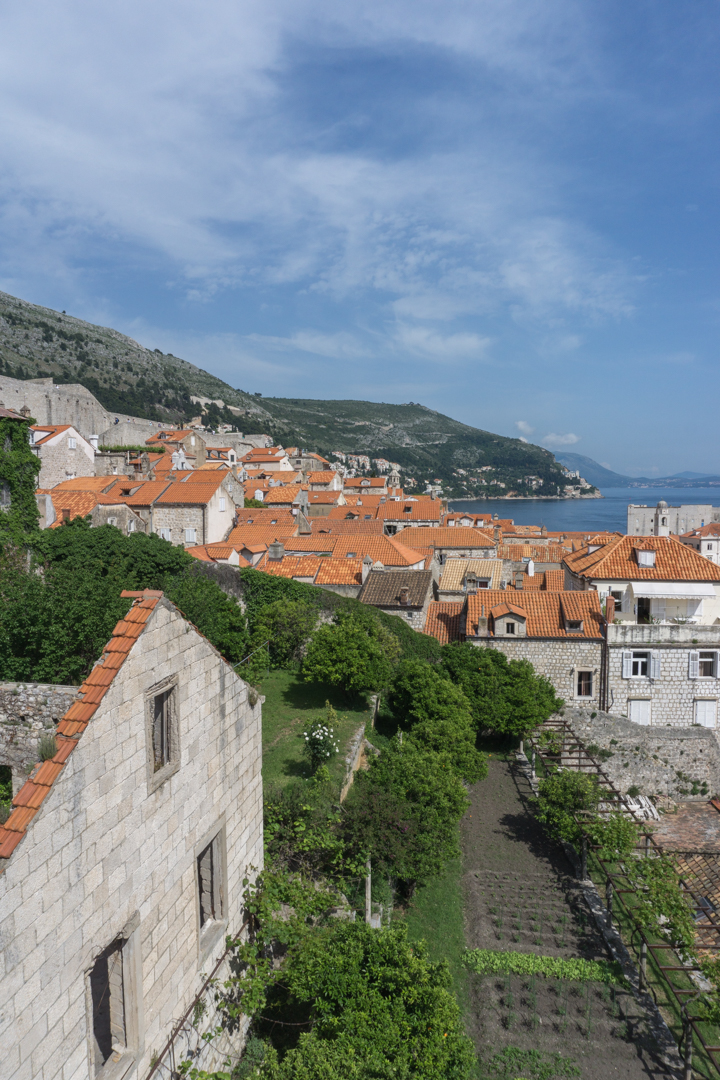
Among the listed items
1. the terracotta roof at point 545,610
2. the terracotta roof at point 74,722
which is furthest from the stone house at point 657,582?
the terracotta roof at point 74,722

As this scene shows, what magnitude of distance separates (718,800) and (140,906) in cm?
2446

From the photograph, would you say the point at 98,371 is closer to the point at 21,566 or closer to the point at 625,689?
the point at 21,566

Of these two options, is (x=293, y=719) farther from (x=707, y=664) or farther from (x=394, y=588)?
(x=707, y=664)

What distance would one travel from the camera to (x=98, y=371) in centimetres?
11481

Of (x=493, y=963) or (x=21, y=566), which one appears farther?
(x=21, y=566)

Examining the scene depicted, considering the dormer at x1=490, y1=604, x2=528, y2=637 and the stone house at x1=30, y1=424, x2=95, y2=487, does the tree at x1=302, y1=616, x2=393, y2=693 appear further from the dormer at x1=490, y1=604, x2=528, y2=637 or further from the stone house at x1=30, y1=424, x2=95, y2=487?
the stone house at x1=30, y1=424, x2=95, y2=487

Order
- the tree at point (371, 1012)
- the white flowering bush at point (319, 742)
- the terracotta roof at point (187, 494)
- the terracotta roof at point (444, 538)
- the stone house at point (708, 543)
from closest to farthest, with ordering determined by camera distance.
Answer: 1. the tree at point (371, 1012)
2. the white flowering bush at point (319, 742)
3. the terracotta roof at point (187, 494)
4. the terracotta roof at point (444, 538)
5. the stone house at point (708, 543)

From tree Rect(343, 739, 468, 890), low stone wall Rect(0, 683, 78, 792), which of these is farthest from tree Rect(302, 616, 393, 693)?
low stone wall Rect(0, 683, 78, 792)

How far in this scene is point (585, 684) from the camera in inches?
1054

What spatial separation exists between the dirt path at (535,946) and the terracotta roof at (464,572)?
18561 millimetres

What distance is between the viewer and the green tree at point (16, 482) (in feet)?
70.9

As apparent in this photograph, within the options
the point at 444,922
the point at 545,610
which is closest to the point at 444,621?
the point at 545,610

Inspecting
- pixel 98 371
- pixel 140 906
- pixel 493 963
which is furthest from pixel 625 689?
pixel 98 371

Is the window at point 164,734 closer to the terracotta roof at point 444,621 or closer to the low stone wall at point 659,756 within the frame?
the low stone wall at point 659,756
